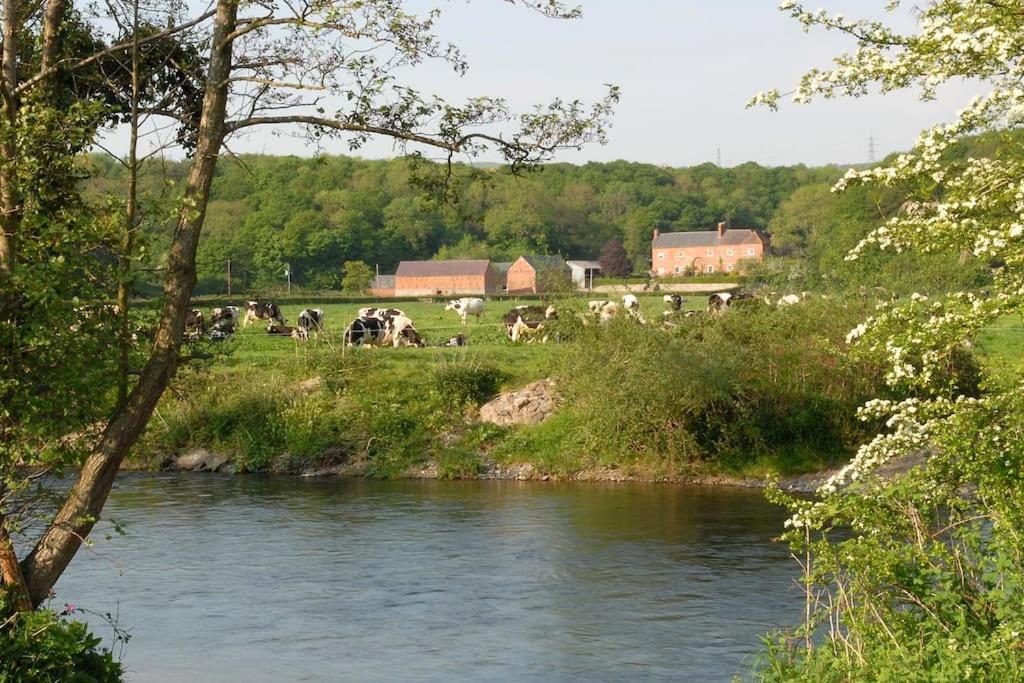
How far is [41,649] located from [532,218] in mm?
85133

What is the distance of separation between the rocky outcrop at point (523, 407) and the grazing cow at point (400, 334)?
779cm

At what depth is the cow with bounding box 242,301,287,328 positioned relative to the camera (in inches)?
1566

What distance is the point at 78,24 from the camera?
988 cm

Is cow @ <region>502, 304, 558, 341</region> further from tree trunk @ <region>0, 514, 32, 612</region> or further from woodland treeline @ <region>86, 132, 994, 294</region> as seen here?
Result: tree trunk @ <region>0, 514, 32, 612</region>

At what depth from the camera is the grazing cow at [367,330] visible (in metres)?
32.7

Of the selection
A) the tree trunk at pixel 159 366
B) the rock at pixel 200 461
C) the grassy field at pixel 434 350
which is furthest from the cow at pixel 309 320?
the tree trunk at pixel 159 366

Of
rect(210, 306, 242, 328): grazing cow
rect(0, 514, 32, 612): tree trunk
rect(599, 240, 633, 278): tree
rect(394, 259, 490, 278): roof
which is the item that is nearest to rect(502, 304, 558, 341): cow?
rect(210, 306, 242, 328): grazing cow

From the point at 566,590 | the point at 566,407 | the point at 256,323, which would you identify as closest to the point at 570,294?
the point at 566,407

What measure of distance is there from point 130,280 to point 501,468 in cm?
1558

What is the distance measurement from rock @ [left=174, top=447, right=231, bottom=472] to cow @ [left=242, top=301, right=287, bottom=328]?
1361 centimetres

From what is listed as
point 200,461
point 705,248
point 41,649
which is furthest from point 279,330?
point 705,248

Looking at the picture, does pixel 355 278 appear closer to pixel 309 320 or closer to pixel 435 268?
pixel 435 268

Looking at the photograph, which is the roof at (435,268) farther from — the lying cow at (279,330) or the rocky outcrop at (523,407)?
the rocky outcrop at (523,407)

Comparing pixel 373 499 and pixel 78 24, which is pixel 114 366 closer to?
pixel 78 24
